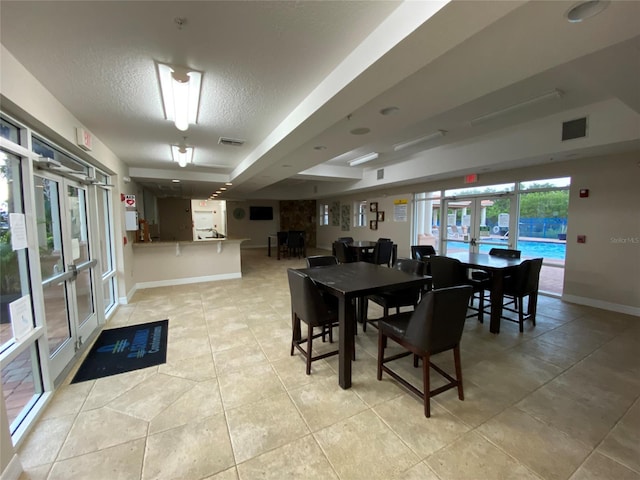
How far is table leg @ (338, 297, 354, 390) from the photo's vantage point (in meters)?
2.18

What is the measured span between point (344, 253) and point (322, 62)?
4446mm

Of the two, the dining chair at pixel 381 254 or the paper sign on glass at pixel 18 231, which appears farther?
the dining chair at pixel 381 254

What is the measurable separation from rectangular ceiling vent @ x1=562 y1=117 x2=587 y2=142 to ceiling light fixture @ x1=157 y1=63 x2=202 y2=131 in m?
4.54

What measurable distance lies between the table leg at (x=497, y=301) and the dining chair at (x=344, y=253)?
3.06 meters

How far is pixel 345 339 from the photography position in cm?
218

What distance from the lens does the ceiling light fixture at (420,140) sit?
13.5ft

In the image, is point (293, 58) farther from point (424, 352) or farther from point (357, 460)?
point (357, 460)

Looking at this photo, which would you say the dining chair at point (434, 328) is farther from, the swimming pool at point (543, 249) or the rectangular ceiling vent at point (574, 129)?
the swimming pool at point (543, 249)

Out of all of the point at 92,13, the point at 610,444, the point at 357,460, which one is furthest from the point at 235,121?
the point at 610,444

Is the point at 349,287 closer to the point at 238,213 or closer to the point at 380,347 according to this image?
the point at 380,347

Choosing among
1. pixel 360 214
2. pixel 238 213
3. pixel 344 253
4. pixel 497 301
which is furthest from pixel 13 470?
pixel 238 213

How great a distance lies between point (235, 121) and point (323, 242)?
883 centimetres

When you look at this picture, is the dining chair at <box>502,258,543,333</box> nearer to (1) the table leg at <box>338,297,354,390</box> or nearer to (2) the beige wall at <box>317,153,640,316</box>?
(2) the beige wall at <box>317,153,640,316</box>

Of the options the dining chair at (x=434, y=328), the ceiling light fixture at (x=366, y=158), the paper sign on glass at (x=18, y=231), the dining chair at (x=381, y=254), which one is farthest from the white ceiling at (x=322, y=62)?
the dining chair at (x=381, y=254)
